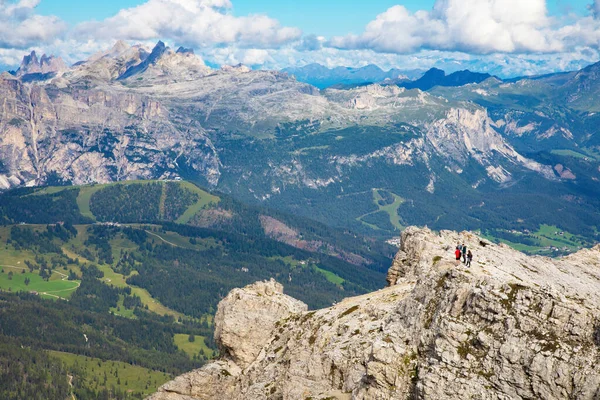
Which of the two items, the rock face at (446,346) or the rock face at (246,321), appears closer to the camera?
the rock face at (446,346)

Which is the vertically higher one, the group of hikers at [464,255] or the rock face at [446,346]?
the group of hikers at [464,255]

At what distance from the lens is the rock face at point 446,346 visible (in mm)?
52062

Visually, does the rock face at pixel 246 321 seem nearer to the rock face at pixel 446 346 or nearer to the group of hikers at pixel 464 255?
the rock face at pixel 446 346

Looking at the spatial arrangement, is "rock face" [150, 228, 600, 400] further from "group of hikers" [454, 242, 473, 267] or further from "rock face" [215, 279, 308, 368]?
"group of hikers" [454, 242, 473, 267]

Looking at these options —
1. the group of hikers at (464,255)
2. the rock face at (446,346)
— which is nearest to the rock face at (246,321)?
the rock face at (446,346)

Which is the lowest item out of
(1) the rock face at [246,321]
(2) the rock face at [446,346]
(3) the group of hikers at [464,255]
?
(1) the rock face at [246,321]

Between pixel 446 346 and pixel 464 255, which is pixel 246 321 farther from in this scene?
pixel 446 346

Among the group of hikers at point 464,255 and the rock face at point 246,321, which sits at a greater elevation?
the group of hikers at point 464,255

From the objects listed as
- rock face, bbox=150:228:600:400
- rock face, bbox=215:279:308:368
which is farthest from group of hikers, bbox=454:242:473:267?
rock face, bbox=215:279:308:368

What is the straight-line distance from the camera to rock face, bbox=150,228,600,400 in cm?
5206

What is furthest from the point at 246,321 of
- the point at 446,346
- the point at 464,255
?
the point at 446,346

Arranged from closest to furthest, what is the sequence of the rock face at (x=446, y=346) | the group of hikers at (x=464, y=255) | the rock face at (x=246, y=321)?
1. the rock face at (x=446, y=346)
2. the group of hikers at (x=464, y=255)
3. the rock face at (x=246, y=321)

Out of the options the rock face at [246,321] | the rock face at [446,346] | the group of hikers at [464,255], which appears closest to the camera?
the rock face at [446,346]

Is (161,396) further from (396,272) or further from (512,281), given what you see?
(512,281)
